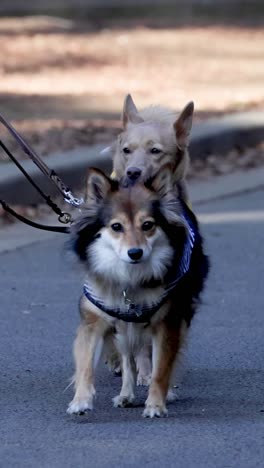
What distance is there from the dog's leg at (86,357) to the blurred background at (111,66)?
7.18 m

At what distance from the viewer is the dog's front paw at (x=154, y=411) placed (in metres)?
6.38

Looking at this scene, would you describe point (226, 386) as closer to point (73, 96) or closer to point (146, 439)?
point (146, 439)

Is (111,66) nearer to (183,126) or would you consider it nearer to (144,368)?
(183,126)

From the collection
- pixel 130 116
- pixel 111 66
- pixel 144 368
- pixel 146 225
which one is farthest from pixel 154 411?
pixel 111 66

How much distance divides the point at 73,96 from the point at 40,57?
435cm

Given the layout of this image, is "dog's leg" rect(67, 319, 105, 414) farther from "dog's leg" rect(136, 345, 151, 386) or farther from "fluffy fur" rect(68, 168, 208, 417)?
"dog's leg" rect(136, 345, 151, 386)

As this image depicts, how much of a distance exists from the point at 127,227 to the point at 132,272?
25cm

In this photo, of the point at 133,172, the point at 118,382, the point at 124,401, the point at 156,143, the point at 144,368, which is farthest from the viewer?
the point at 156,143

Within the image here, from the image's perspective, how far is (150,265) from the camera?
20.5ft

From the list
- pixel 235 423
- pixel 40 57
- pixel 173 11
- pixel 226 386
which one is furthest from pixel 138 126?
pixel 173 11

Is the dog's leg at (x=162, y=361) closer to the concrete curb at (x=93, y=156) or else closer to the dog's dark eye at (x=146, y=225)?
the dog's dark eye at (x=146, y=225)

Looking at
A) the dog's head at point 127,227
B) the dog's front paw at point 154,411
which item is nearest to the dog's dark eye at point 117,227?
the dog's head at point 127,227

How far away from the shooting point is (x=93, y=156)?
42.5 ft

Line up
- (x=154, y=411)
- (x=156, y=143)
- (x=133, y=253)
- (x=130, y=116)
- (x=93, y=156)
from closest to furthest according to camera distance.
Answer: (x=133, y=253) → (x=154, y=411) → (x=156, y=143) → (x=130, y=116) → (x=93, y=156)
